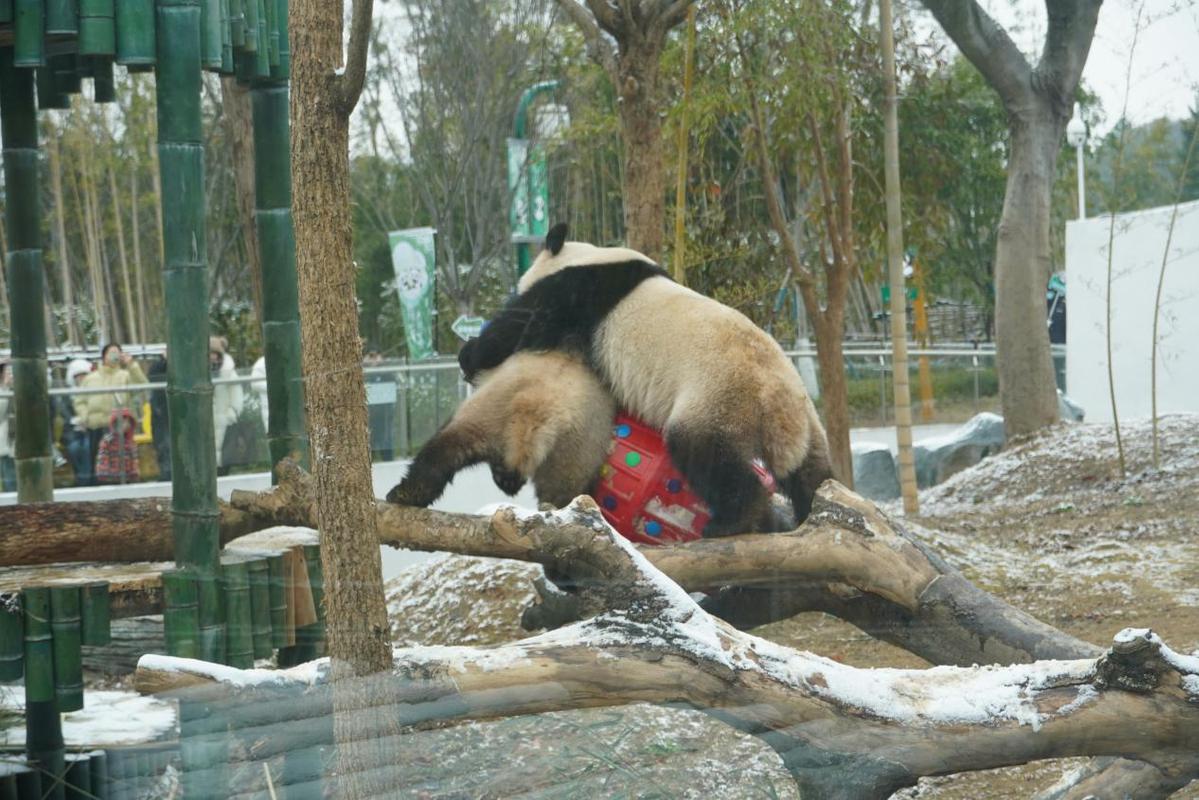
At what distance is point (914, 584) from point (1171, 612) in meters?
0.76

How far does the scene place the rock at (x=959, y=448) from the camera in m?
8.06

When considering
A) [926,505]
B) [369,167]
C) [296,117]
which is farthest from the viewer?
[926,505]

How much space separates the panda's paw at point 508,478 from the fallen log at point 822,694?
4.40ft

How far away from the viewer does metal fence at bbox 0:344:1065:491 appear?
4.53 meters

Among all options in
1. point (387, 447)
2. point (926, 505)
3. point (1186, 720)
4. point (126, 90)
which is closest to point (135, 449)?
point (126, 90)

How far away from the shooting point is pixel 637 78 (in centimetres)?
483

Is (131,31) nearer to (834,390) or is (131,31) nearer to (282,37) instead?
(282,37)

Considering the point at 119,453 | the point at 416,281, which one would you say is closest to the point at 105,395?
the point at 119,453

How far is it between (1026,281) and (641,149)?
3080mm

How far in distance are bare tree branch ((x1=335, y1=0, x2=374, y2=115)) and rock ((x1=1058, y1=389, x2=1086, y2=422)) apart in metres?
6.06

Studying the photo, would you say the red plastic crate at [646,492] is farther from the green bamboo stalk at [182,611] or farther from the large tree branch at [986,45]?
the large tree branch at [986,45]

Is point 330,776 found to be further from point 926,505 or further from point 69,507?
point 926,505

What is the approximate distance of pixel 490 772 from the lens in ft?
7.61

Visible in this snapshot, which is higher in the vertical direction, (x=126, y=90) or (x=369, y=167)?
(x=126, y=90)
